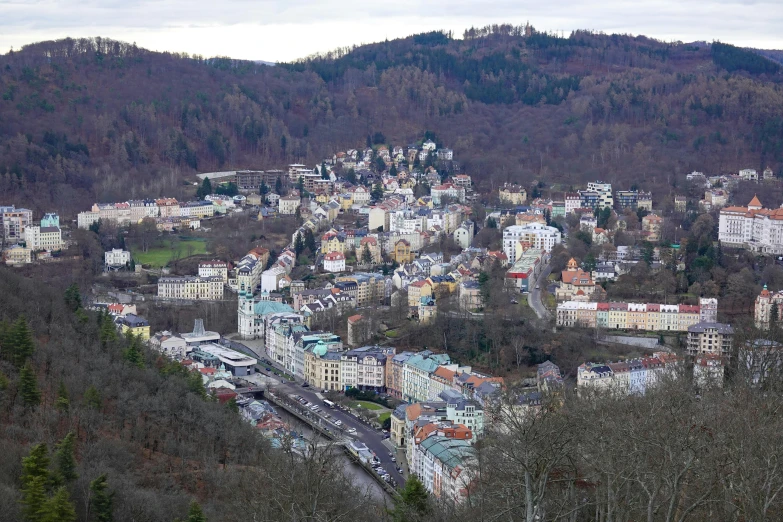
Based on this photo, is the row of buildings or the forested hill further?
the forested hill

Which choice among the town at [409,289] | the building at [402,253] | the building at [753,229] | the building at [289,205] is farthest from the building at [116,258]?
the building at [753,229]

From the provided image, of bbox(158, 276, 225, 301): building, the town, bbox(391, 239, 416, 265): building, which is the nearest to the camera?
the town

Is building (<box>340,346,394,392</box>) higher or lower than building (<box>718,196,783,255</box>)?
lower

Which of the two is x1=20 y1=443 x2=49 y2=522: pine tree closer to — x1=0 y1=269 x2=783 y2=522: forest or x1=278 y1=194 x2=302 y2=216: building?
x1=0 y1=269 x2=783 y2=522: forest

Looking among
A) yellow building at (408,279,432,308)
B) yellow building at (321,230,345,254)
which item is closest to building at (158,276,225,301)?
yellow building at (321,230,345,254)

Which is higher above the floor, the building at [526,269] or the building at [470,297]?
the building at [526,269]

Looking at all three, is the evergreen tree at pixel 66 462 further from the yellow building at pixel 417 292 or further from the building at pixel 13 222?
the building at pixel 13 222

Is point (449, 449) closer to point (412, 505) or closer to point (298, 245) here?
point (412, 505)

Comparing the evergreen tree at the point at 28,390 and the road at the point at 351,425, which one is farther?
the road at the point at 351,425
